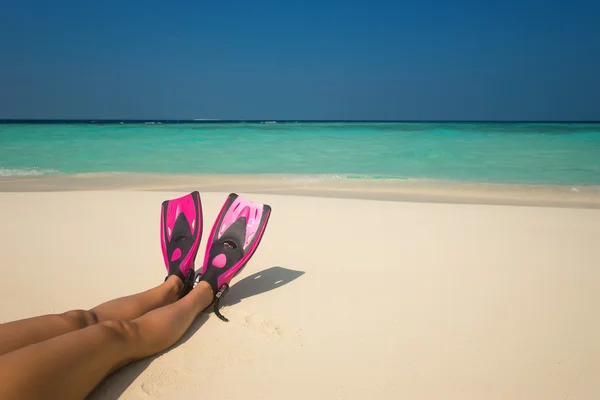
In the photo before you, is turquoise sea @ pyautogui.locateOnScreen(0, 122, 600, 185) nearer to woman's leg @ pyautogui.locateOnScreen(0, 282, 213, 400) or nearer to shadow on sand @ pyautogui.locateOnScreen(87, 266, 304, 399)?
shadow on sand @ pyautogui.locateOnScreen(87, 266, 304, 399)

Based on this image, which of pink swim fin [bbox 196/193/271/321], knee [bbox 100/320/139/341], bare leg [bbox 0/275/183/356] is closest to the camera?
bare leg [bbox 0/275/183/356]

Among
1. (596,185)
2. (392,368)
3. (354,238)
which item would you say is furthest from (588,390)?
(596,185)

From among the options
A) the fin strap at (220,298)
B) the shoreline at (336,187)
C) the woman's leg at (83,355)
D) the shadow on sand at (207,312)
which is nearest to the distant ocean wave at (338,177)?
the shoreline at (336,187)

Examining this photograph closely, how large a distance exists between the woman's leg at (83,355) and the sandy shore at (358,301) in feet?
0.28

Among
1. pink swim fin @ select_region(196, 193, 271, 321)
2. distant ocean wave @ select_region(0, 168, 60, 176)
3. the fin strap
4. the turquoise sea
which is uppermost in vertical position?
pink swim fin @ select_region(196, 193, 271, 321)

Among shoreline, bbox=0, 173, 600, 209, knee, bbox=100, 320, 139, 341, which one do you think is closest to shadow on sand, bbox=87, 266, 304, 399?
knee, bbox=100, 320, 139, 341

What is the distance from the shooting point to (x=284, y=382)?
4.28 feet

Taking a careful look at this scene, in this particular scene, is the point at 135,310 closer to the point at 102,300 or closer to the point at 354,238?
the point at 102,300

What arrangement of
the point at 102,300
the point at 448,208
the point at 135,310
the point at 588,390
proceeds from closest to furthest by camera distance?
the point at 588,390 → the point at 135,310 → the point at 102,300 → the point at 448,208

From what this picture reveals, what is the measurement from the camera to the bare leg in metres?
1.08

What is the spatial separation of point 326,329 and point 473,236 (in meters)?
1.88

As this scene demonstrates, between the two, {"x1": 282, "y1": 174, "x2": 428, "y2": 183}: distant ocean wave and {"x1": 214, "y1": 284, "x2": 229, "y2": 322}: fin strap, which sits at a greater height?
{"x1": 214, "y1": 284, "x2": 229, "y2": 322}: fin strap

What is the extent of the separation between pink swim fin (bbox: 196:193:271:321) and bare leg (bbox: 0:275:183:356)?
22 cm

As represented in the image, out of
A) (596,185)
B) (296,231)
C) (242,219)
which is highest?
(242,219)
